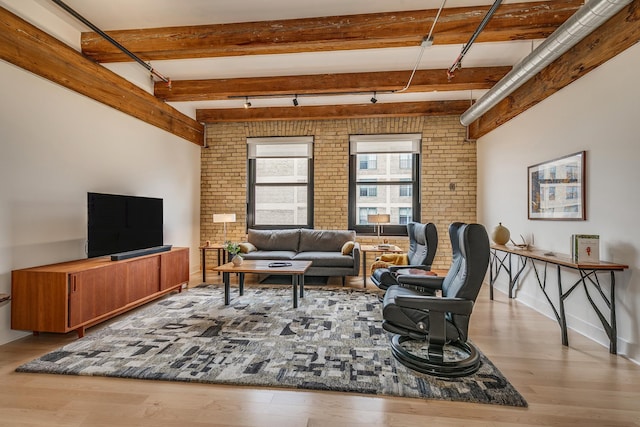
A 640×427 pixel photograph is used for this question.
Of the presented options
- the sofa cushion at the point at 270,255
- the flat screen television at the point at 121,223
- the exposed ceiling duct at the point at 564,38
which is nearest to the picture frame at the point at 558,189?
the exposed ceiling duct at the point at 564,38

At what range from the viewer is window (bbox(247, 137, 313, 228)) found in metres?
6.36

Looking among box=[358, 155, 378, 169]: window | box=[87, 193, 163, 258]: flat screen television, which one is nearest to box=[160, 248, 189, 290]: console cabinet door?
box=[87, 193, 163, 258]: flat screen television

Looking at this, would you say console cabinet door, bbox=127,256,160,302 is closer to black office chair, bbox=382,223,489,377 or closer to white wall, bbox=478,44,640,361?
black office chair, bbox=382,223,489,377

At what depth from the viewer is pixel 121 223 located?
3787 mm

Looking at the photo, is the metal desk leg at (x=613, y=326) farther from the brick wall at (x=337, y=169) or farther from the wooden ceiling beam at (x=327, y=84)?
the brick wall at (x=337, y=169)

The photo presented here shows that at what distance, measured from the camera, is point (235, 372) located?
2320 millimetres

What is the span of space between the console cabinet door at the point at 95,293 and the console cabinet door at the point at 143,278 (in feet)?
0.41

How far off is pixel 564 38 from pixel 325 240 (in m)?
4.14

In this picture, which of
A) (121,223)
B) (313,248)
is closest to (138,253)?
(121,223)

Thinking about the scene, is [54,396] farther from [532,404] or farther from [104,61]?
[104,61]

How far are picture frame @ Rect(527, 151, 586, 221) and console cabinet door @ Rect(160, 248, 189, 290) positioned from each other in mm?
4817

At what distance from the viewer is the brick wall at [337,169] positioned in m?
5.92

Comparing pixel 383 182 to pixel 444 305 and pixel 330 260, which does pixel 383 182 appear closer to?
pixel 330 260

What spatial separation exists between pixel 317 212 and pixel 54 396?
4.65 metres
